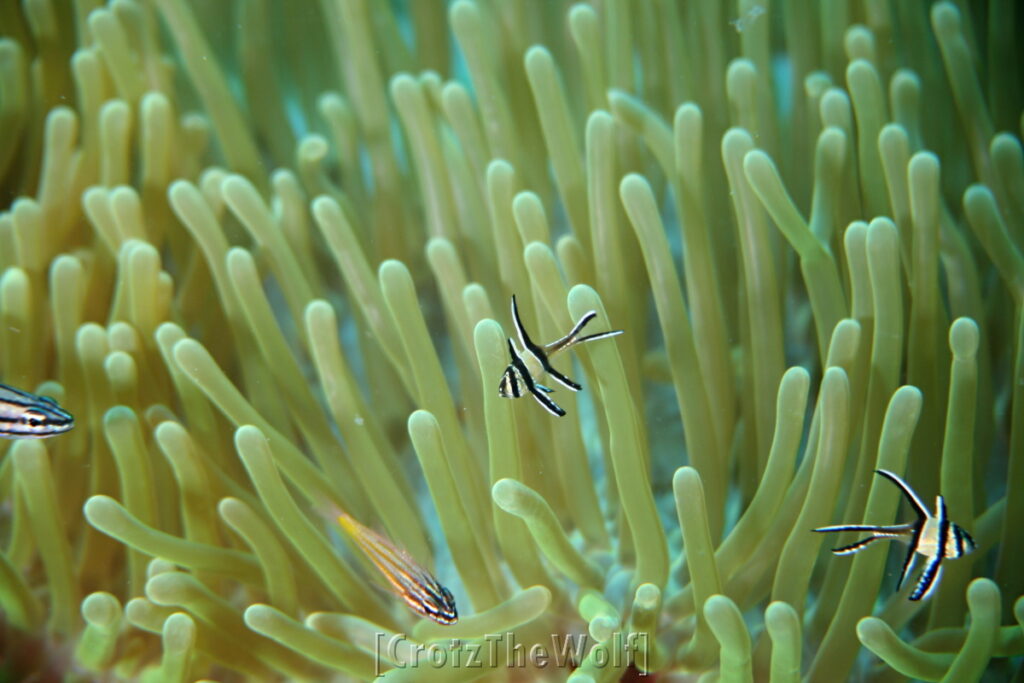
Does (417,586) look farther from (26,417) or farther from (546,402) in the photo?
(26,417)

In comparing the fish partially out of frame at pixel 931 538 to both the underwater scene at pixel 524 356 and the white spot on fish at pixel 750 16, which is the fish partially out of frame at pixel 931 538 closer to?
the underwater scene at pixel 524 356

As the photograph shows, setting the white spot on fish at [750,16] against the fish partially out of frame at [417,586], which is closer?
the fish partially out of frame at [417,586]

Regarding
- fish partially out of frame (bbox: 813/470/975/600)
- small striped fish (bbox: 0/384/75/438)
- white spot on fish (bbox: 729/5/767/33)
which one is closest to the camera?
fish partially out of frame (bbox: 813/470/975/600)

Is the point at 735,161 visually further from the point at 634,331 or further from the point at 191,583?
the point at 191,583

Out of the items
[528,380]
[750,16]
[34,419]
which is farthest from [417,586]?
[750,16]

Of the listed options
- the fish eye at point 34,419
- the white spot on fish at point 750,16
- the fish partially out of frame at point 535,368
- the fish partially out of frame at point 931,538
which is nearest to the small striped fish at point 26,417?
the fish eye at point 34,419

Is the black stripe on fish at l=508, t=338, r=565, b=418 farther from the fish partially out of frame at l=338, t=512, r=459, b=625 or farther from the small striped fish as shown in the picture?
the small striped fish

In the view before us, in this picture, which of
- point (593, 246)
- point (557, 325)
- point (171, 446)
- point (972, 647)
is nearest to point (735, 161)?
point (593, 246)

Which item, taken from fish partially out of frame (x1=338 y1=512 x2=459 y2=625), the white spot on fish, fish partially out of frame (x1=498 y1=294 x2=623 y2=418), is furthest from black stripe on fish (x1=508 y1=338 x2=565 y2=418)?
the white spot on fish
